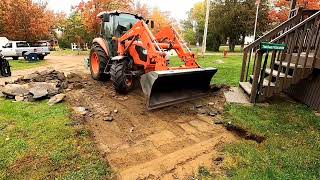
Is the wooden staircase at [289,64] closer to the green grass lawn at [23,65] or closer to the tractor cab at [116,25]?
the tractor cab at [116,25]

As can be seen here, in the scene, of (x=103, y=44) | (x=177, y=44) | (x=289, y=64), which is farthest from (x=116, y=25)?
(x=289, y=64)

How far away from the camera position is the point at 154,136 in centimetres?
435

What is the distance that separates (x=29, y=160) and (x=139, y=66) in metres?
4.27

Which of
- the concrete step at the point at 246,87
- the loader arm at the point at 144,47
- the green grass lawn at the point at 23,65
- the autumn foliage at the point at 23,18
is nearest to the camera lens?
the loader arm at the point at 144,47

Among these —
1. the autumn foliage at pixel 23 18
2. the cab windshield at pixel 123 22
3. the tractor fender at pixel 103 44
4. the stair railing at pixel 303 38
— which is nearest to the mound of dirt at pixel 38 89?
the tractor fender at pixel 103 44

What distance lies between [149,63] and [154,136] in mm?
2479

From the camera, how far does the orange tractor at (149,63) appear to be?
18.0 ft

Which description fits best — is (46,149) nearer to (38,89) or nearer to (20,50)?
(38,89)

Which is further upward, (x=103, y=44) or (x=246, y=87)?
(x=103, y=44)

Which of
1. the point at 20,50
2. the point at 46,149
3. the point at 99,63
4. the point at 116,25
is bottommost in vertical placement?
the point at 46,149

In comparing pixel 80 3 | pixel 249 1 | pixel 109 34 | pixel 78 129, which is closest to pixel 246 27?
pixel 249 1

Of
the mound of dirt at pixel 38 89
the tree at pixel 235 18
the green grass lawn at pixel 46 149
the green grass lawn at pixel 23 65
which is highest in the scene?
the tree at pixel 235 18

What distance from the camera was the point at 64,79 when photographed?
8.72 m

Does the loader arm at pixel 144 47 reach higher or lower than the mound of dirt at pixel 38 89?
higher
